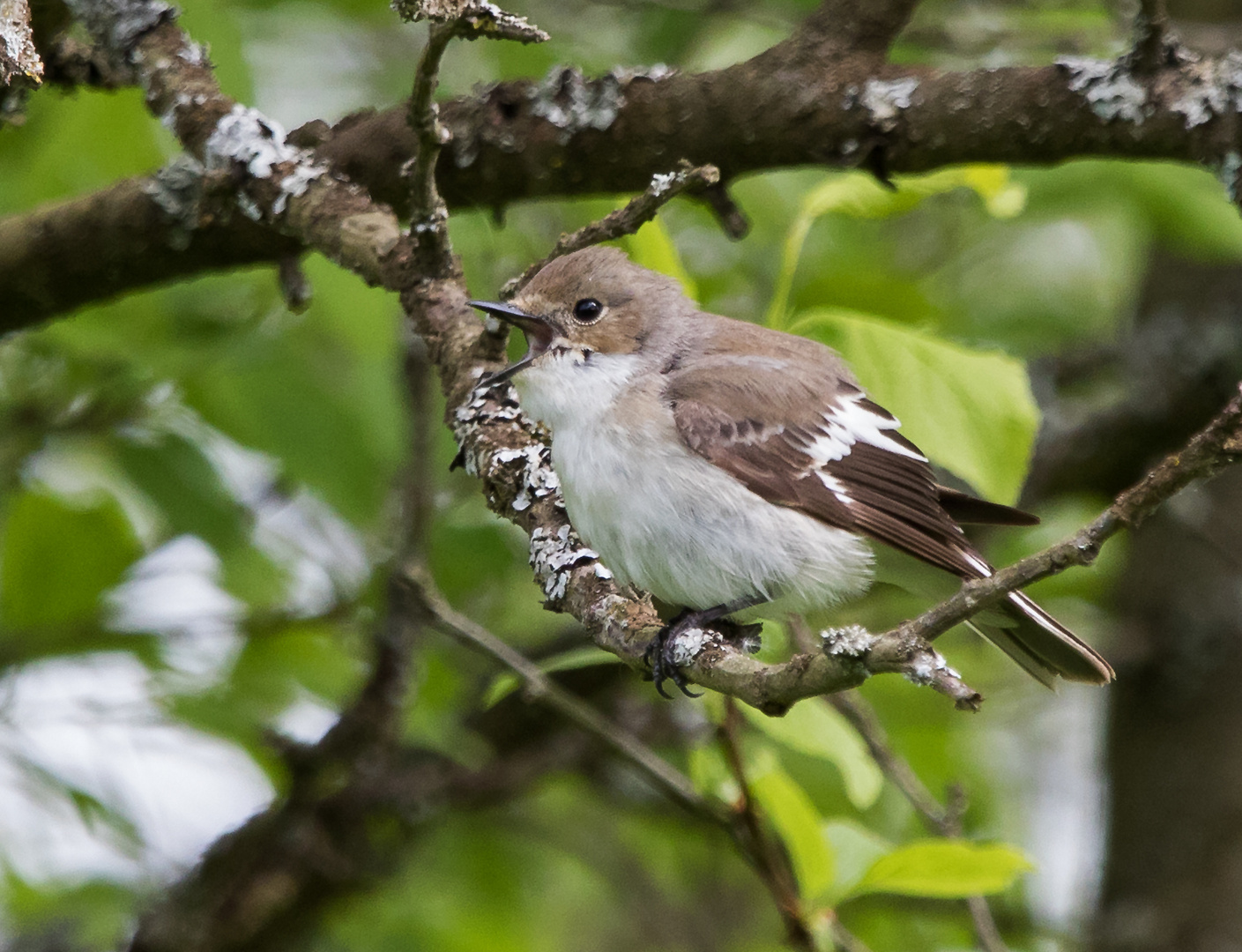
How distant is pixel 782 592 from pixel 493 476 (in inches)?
26.3

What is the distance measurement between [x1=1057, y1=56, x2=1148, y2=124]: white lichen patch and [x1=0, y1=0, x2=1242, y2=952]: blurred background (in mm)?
411

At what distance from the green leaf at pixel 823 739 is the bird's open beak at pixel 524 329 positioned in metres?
0.89

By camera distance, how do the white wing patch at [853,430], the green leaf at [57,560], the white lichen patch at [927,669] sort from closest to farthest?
the white lichen patch at [927,669], the white wing patch at [853,430], the green leaf at [57,560]

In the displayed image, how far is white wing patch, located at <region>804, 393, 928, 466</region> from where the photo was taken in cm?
306

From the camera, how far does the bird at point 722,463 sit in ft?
9.02

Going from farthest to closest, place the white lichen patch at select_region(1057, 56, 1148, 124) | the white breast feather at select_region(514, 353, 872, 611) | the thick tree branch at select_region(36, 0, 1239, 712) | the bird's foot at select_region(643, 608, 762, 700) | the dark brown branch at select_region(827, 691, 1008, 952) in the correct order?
the dark brown branch at select_region(827, 691, 1008, 952), the white lichen patch at select_region(1057, 56, 1148, 124), the white breast feather at select_region(514, 353, 872, 611), the thick tree branch at select_region(36, 0, 1239, 712), the bird's foot at select_region(643, 608, 762, 700)

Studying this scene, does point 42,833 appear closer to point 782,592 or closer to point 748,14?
point 782,592

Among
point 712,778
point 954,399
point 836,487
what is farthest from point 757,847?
point 954,399

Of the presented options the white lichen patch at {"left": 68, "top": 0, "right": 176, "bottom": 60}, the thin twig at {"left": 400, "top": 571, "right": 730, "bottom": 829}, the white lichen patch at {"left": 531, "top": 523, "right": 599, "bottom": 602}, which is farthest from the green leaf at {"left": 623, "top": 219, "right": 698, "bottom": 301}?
the white lichen patch at {"left": 68, "top": 0, "right": 176, "bottom": 60}

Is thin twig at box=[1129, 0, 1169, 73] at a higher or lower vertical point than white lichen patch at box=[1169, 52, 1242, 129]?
higher

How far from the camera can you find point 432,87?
7.73 ft

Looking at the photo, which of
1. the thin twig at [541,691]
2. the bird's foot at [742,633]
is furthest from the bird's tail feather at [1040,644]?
the thin twig at [541,691]

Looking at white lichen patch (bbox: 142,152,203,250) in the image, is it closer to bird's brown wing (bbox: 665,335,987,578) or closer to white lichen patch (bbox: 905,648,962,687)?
bird's brown wing (bbox: 665,335,987,578)

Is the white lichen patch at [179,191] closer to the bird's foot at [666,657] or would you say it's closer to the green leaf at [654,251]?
the green leaf at [654,251]
